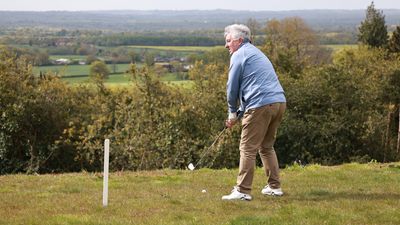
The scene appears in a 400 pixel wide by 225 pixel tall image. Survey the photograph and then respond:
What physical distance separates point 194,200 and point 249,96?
1747 mm

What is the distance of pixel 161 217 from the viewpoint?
8.48 meters

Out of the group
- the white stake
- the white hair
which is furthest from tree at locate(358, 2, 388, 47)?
the white stake

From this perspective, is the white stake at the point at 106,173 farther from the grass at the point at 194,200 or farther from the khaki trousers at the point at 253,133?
the khaki trousers at the point at 253,133

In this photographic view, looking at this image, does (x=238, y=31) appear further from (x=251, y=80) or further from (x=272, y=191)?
(x=272, y=191)

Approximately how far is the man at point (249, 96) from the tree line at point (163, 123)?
1921 cm

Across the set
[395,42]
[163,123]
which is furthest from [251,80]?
[395,42]

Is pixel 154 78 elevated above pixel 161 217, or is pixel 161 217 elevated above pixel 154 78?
pixel 161 217

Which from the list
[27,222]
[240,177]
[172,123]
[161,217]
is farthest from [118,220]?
[172,123]

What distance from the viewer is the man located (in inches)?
377

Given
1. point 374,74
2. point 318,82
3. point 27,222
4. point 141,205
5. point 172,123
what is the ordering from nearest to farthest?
point 27,222
point 141,205
point 172,123
point 318,82
point 374,74

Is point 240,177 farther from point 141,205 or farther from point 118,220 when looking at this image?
point 118,220

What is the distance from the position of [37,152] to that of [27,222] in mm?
27839

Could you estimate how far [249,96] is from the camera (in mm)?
9625

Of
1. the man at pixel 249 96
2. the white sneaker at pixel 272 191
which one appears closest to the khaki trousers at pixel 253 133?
the man at pixel 249 96
